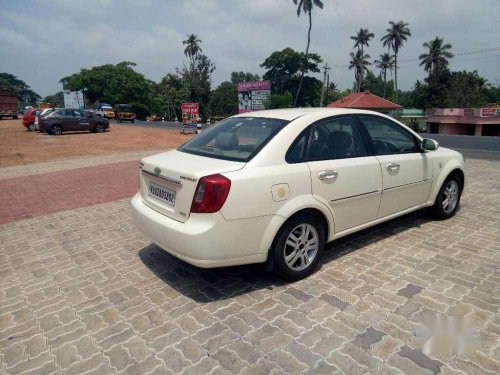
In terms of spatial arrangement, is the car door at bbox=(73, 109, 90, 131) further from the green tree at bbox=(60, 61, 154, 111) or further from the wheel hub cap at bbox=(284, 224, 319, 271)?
the green tree at bbox=(60, 61, 154, 111)

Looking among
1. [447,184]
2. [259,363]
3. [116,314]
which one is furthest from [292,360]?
[447,184]

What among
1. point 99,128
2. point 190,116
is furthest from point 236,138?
point 99,128

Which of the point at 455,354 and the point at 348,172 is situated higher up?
the point at 348,172

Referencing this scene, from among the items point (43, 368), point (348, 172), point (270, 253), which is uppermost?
point (348, 172)

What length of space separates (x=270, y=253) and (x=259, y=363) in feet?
3.53

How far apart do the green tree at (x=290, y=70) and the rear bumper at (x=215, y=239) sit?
231 ft

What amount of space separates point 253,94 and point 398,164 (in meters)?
56.7

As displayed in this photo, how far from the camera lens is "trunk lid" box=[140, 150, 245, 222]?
121 inches

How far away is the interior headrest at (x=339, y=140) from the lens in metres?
3.76

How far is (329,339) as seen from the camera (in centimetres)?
270

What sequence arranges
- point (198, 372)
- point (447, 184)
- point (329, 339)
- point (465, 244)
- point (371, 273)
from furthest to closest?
point (447, 184)
point (465, 244)
point (371, 273)
point (329, 339)
point (198, 372)

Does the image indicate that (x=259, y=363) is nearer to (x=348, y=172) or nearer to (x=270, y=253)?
(x=270, y=253)

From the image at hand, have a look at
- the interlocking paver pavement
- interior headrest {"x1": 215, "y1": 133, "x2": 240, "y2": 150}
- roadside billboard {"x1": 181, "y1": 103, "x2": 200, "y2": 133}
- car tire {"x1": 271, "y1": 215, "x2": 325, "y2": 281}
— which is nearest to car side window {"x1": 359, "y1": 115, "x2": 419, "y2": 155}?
the interlocking paver pavement

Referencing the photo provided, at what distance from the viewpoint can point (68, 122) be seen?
2300cm
